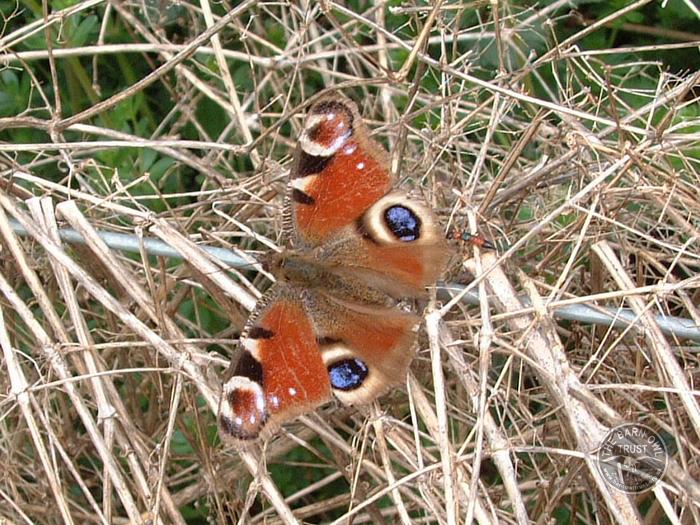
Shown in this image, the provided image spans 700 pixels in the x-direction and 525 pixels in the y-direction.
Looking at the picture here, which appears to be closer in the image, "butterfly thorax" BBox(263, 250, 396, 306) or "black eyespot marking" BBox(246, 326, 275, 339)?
"black eyespot marking" BBox(246, 326, 275, 339)

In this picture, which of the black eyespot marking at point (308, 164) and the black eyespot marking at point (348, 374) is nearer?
the black eyespot marking at point (348, 374)

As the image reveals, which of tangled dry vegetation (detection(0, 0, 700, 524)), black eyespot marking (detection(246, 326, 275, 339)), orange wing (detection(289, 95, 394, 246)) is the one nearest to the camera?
tangled dry vegetation (detection(0, 0, 700, 524))

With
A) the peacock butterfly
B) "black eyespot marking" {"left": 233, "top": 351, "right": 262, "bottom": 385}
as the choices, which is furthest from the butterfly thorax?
"black eyespot marking" {"left": 233, "top": 351, "right": 262, "bottom": 385}

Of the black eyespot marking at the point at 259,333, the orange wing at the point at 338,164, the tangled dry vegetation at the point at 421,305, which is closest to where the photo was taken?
the tangled dry vegetation at the point at 421,305

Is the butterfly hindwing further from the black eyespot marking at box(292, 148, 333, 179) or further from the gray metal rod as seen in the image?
the black eyespot marking at box(292, 148, 333, 179)

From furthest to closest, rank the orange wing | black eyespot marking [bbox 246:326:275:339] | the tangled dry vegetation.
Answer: the orange wing
black eyespot marking [bbox 246:326:275:339]
the tangled dry vegetation

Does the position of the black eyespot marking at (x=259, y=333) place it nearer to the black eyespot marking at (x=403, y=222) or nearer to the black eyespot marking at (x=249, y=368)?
the black eyespot marking at (x=249, y=368)

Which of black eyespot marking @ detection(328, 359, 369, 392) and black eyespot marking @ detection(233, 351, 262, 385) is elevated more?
black eyespot marking @ detection(233, 351, 262, 385)

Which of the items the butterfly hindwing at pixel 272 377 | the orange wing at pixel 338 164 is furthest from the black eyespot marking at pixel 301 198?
the butterfly hindwing at pixel 272 377
